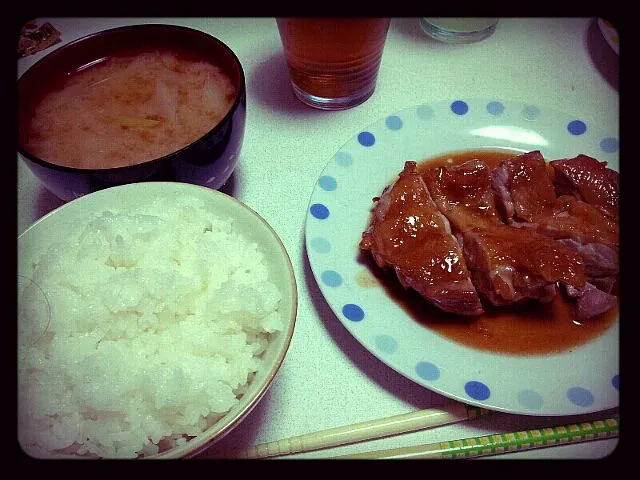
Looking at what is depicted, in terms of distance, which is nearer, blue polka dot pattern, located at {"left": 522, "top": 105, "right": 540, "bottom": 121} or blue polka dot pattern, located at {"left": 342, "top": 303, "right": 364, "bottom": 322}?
blue polka dot pattern, located at {"left": 342, "top": 303, "right": 364, "bottom": 322}

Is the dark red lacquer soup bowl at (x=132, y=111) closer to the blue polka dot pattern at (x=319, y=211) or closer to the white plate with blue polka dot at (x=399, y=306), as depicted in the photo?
the blue polka dot pattern at (x=319, y=211)

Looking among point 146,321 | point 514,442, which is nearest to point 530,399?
point 514,442

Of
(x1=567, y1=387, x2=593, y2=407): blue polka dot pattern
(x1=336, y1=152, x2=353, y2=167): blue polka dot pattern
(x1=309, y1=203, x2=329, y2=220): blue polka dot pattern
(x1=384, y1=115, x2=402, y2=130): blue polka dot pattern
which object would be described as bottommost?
(x1=567, y1=387, x2=593, y2=407): blue polka dot pattern

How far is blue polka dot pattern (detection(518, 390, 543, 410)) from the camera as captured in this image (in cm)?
136

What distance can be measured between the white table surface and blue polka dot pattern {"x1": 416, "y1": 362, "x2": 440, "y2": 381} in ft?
0.37

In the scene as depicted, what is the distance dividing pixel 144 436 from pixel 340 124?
4.89 ft

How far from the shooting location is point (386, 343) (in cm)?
148

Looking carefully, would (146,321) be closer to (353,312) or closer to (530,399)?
(353,312)

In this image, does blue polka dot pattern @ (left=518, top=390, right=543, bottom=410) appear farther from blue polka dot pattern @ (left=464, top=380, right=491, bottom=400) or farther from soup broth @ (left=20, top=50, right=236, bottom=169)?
soup broth @ (left=20, top=50, right=236, bottom=169)

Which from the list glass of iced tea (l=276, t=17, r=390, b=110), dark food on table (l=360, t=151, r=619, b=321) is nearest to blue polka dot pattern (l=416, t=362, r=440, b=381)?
dark food on table (l=360, t=151, r=619, b=321)

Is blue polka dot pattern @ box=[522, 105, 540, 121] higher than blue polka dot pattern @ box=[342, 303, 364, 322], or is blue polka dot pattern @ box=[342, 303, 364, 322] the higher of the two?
blue polka dot pattern @ box=[522, 105, 540, 121]

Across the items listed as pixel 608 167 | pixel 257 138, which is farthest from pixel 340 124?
pixel 608 167

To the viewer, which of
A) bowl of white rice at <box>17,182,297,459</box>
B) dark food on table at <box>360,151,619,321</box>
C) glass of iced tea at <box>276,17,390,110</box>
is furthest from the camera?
glass of iced tea at <box>276,17,390,110</box>

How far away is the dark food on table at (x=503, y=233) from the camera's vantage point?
1.58 metres
